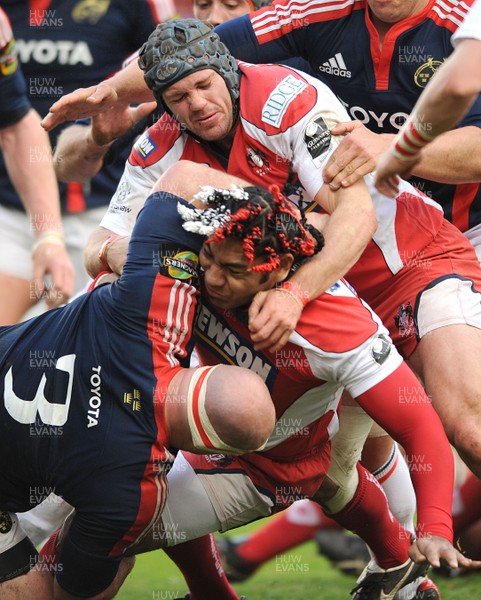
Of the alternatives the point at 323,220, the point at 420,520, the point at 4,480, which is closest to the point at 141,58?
the point at 323,220

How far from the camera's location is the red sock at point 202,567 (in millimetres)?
4566

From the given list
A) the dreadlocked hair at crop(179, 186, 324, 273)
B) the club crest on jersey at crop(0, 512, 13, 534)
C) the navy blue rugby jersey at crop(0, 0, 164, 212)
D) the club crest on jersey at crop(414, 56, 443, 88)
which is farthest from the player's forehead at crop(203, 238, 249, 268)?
the navy blue rugby jersey at crop(0, 0, 164, 212)

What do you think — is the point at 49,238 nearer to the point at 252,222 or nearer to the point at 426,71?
the point at 426,71

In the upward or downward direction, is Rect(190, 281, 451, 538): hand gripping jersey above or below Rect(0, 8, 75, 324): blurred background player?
above

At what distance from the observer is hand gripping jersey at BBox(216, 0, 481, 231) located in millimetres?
4727

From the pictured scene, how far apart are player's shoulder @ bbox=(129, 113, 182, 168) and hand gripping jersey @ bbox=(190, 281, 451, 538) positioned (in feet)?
2.73

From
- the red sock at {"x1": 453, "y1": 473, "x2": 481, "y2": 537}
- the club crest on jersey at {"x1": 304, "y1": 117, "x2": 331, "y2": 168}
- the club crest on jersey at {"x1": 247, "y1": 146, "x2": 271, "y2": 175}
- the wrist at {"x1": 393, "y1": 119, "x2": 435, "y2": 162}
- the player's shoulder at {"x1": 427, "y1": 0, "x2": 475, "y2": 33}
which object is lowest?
the red sock at {"x1": 453, "y1": 473, "x2": 481, "y2": 537}

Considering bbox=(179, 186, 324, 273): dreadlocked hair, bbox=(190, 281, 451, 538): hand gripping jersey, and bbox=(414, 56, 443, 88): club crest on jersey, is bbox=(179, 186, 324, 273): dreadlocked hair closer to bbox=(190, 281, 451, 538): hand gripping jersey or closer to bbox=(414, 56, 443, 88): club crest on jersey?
bbox=(190, 281, 451, 538): hand gripping jersey

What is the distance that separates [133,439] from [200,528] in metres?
0.71

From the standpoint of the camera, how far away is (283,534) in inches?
256

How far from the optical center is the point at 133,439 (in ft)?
12.0

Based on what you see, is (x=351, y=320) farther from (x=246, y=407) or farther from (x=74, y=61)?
(x=74, y=61)

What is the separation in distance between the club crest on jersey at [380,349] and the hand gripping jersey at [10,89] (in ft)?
8.63

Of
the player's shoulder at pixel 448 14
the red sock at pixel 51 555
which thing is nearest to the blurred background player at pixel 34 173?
the red sock at pixel 51 555
